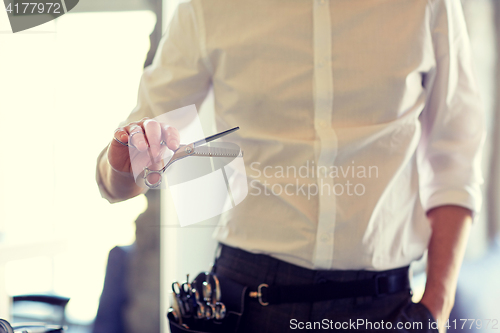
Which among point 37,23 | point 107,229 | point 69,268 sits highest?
point 37,23

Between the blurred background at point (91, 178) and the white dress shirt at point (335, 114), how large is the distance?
420mm

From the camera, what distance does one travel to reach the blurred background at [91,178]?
87cm

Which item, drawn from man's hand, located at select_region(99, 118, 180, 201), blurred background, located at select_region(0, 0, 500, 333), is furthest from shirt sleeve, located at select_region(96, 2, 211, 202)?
blurred background, located at select_region(0, 0, 500, 333)

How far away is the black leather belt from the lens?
440mm

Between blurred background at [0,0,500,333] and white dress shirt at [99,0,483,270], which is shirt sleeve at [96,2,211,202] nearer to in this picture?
white dress shirt at [99,0,483,270]

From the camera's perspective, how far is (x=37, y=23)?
33.4 inches

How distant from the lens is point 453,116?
0.51 meters

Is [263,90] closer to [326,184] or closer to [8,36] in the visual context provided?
[326,184]

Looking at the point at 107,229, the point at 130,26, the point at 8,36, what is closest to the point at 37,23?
the point at 8,36

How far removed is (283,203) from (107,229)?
650mm

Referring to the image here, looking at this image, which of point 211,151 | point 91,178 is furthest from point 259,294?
point 91,178

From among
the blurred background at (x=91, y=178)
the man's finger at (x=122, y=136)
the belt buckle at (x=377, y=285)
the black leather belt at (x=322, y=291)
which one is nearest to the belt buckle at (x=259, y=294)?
the black leather belt at (x=322, y=291)

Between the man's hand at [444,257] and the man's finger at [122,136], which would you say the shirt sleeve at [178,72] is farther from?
the man's hand at [444,257]

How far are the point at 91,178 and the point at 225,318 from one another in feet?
1.99
